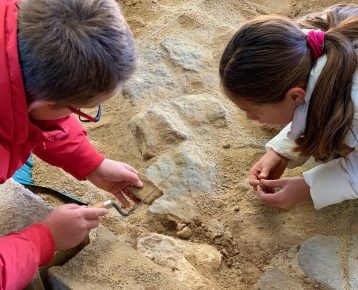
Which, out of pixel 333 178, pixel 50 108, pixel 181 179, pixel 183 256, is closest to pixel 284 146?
pixel 333 178

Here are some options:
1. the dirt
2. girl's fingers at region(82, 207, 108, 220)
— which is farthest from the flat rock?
girl's fingers at region(82, 207, 108, 220)

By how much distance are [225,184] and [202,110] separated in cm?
32

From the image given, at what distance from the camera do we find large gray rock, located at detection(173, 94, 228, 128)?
1981mm

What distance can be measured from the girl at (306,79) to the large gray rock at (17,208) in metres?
0.57

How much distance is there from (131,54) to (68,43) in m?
0.14

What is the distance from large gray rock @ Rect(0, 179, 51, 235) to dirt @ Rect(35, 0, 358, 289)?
27 cm

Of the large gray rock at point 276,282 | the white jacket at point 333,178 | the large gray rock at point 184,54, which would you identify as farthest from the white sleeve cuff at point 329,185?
the large gray rock at point 184,54

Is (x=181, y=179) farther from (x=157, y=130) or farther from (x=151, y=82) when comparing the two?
(x=151, y=82)

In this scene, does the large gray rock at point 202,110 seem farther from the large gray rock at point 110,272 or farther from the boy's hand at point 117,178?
the large gray rock at point 110,272

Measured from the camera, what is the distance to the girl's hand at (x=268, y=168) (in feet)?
5.53

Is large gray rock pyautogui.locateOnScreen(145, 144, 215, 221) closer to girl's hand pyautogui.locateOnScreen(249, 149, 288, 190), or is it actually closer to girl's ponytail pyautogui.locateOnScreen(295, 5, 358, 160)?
girl's hand pyautogui.locateOnScreen(249, 149, 288, 190)

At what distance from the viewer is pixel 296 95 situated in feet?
4.56

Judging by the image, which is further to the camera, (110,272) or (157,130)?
(157,130)

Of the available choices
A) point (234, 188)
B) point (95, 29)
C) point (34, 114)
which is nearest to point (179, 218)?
point (234, 188)
